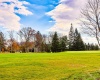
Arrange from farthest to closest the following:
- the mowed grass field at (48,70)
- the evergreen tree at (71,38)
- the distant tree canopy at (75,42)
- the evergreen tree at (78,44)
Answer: the evergreen tree at (71,38)
the distant tree canopy at (75,42)
the evergreen tree at (78,44)
the mowed grass field at (48,70)

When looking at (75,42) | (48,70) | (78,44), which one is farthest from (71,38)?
(48,70)

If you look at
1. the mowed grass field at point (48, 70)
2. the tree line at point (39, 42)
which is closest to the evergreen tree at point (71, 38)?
the tree line at point (39, 42)

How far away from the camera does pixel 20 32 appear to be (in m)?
97.2

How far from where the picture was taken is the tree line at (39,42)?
90.6m

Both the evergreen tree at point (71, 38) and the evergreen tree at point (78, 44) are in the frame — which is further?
the evergreen tree at point (71, 38)

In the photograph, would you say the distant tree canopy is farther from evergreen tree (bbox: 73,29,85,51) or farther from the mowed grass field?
the mowed grass field

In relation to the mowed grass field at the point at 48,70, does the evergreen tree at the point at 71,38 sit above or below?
above

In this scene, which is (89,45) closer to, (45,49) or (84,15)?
(45,49)

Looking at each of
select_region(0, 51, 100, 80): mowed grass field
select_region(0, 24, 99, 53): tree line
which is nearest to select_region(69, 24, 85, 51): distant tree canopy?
select_region(0, 24, 99, 53): tree line

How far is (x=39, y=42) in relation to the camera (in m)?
100

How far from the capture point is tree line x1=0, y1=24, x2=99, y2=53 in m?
90.6

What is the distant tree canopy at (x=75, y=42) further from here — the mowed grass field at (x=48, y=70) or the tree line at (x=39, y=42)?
the mowed grass field at (x=48, y=70)

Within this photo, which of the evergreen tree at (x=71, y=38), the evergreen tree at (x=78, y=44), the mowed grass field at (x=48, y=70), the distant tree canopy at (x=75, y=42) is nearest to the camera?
the mowed grass field at (x=48, y=70)

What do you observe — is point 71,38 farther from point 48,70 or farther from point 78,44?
point 48,70
